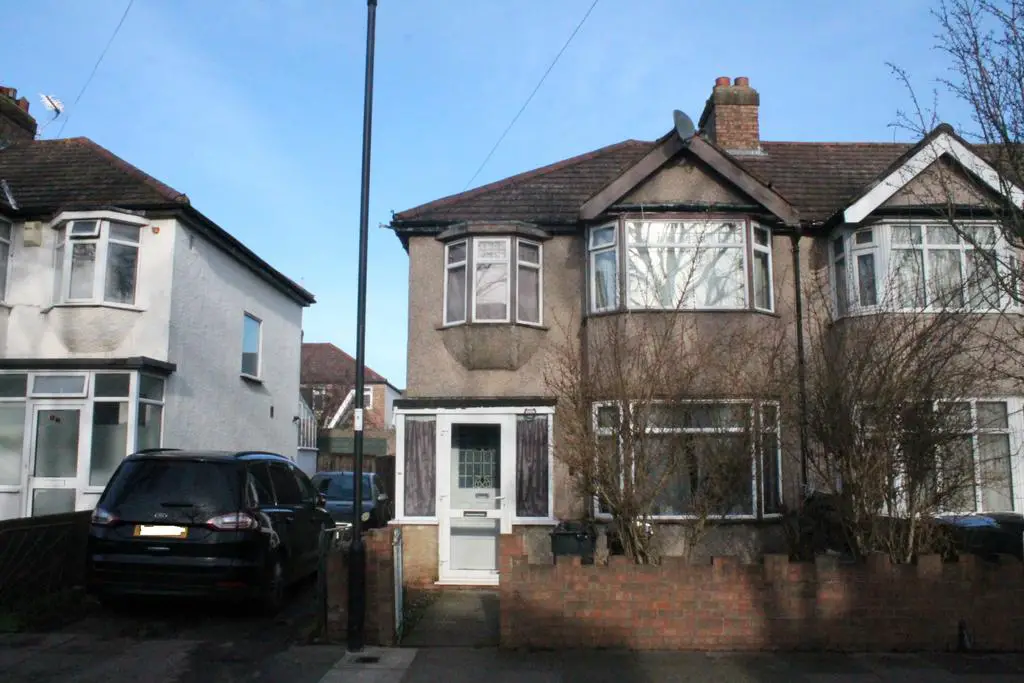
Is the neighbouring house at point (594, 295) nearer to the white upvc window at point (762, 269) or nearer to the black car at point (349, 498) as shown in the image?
the white upvc window at point (762, 269)

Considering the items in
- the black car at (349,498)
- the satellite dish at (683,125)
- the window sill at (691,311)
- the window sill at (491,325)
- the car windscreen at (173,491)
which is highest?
the satellite dish at (683,125)

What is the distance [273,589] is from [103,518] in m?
1.88

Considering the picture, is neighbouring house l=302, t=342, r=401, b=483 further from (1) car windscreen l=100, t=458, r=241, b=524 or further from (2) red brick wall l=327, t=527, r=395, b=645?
(2) red brick wall l=327, t=527, r=395, b=645

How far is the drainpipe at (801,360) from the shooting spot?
9.30 m

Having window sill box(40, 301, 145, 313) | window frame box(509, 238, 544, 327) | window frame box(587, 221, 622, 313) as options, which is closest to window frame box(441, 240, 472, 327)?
window frame box(509, 238, 544, 327)

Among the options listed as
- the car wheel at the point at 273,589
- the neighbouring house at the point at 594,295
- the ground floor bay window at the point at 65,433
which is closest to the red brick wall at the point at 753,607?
the car wheel at the point at 273,589

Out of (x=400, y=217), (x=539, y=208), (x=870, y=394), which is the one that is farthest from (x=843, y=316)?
(x=400, y=217)

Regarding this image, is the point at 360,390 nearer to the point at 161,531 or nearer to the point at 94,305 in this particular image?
the point at 161,531

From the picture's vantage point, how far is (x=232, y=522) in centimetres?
832

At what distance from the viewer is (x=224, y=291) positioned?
1652 centimetres

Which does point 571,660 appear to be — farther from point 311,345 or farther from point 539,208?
point 311,345

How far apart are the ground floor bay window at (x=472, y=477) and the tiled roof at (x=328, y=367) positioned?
37.9 m

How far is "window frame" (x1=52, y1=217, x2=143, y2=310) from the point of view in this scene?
13.8 meters

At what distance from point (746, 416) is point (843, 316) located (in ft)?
12.8
